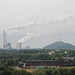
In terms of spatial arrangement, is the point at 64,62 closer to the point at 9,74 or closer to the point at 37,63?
the point at 37,63

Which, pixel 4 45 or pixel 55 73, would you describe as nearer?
pixel 55 73

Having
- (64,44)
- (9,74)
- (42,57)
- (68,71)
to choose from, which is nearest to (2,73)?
(9,74)

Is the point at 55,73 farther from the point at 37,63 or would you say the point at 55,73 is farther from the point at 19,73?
the point at 37,63

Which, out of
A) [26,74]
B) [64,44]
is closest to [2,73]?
[26,74]

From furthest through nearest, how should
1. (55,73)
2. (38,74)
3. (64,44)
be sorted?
(64,44), (55,73), (38,74)

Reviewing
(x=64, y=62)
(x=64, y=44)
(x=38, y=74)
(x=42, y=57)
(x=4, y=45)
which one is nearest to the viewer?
(x=38, y=74)

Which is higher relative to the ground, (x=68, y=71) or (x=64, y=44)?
(x=64, y=44)

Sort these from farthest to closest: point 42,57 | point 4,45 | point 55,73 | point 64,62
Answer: point 4,45 < point 42,57 < point 64,62 < point 55,73

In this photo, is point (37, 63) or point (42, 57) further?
point (42, 57)

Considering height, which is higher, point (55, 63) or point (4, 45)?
point (4, 45)
